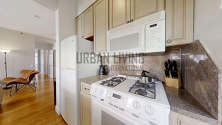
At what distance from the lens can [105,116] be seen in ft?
2.69

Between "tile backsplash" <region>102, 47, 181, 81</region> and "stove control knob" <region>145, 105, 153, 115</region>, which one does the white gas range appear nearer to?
"stove control knob" <region>145, 105, 153, 115</region>

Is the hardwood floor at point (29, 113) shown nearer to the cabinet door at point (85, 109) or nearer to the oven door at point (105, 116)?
the cabinet door at point (85, 109)

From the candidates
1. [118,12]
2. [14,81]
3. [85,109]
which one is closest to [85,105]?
[85,109]

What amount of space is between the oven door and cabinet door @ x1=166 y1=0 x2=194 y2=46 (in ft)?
2.73

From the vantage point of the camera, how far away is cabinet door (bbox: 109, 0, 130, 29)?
1.02 meters

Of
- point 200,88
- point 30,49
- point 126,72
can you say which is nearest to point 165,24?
point 200,88

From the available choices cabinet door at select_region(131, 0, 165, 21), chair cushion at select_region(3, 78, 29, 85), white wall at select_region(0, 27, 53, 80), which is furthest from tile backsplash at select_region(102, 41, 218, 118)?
white wall at select_region(0, 27, 53, 80)

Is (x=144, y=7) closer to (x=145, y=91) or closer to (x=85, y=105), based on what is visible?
(x=145, y=91)

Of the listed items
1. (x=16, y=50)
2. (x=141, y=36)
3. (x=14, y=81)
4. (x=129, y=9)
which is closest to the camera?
(x=141, y=36)

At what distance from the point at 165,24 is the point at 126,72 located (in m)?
0.90

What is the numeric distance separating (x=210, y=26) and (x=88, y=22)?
1.60 metres

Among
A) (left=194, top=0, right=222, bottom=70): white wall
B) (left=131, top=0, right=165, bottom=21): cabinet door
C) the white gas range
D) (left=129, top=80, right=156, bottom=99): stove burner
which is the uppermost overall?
(left=131, top=0, right=165, bottom=21): cabinet door

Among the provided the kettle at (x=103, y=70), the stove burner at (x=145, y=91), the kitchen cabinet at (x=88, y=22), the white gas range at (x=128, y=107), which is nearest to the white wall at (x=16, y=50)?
the kitchen cabinet at (x=88, y=22)

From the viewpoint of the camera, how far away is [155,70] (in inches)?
44.8
